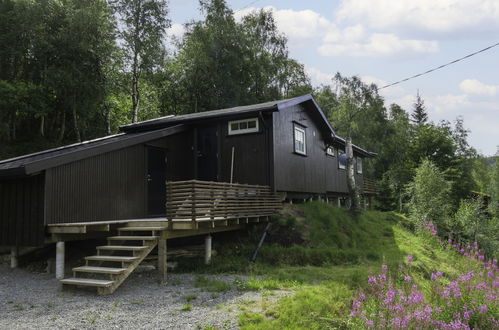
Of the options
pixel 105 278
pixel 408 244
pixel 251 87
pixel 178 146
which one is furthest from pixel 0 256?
pixel 251 87

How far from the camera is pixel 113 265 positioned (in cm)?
735

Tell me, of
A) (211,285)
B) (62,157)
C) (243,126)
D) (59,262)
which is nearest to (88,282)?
(59,262)

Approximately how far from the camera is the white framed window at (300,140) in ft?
45.5

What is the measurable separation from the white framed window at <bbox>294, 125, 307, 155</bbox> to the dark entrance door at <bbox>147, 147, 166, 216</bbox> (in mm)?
4929

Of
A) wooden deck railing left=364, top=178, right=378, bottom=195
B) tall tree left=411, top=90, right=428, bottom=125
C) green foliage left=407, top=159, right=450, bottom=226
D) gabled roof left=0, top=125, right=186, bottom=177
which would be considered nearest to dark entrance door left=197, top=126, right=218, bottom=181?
gabled roof left=0, top=125, right=186, bottom=177

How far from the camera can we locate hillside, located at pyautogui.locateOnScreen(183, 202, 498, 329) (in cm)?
529

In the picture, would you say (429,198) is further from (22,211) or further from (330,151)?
(22,211)

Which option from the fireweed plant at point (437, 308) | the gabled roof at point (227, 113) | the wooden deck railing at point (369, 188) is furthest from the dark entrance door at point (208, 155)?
the wooden deck railing at point (369, 188)

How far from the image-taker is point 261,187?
11.2m

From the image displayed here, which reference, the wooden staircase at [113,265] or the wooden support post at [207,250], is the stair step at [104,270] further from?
the wooden support post at [207,250]

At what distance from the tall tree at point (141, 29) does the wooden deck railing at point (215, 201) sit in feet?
51.1

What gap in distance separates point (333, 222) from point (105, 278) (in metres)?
7.58

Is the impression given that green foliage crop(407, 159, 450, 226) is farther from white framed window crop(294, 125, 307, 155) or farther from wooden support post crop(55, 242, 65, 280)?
wooden support post crop(55, 242, 65, 280)

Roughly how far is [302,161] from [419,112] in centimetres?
4516
